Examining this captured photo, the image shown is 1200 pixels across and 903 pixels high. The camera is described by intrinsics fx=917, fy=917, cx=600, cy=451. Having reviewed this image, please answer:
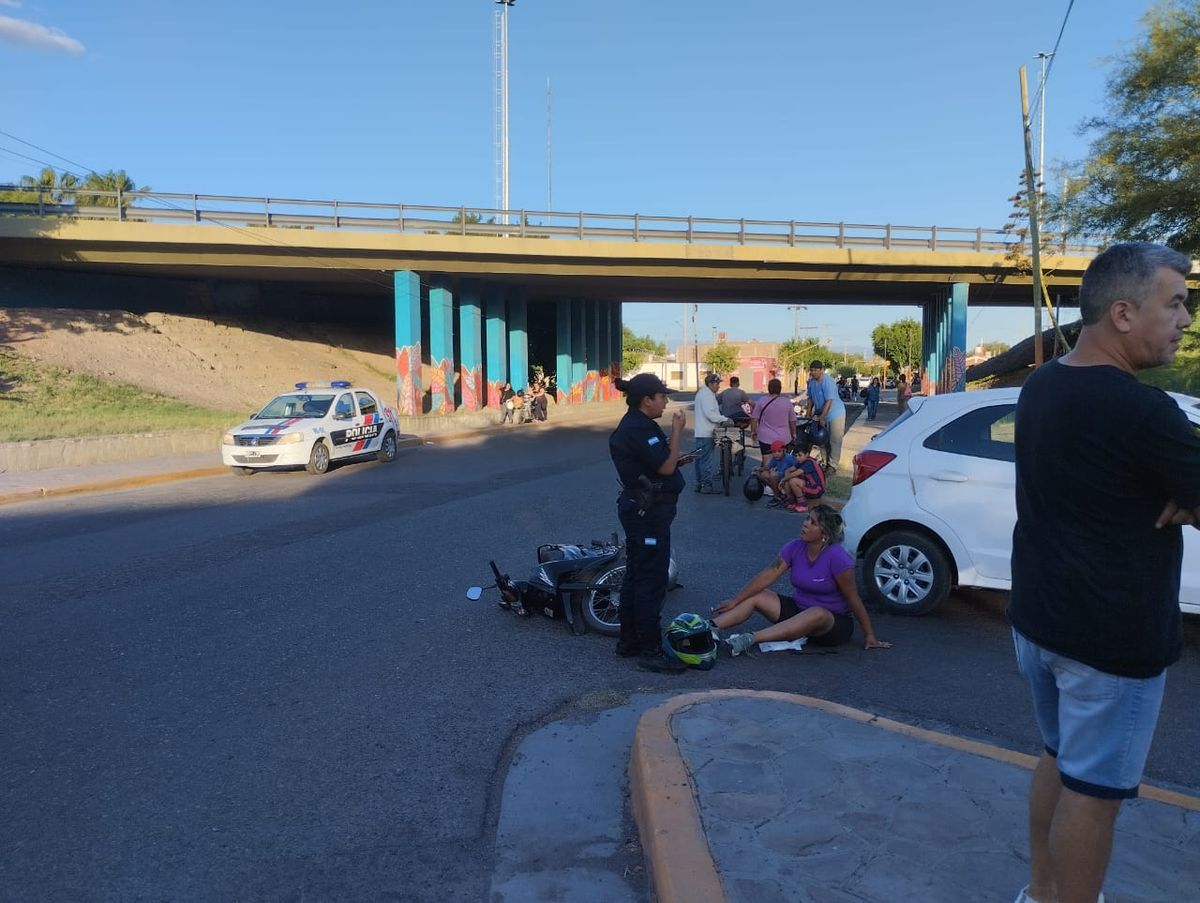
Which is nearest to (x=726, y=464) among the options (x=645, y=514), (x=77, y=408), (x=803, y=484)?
(x=803, y=484)

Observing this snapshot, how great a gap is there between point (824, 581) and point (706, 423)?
25.5ft

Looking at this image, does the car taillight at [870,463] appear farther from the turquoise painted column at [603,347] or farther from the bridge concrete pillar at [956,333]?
the turquoise painted column at [603,347]

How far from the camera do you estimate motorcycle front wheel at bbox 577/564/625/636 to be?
6.38 metres

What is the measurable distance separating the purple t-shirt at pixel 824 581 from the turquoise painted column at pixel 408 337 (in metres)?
28.8

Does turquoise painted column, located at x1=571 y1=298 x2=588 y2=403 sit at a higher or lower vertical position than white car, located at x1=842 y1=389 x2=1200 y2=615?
higher

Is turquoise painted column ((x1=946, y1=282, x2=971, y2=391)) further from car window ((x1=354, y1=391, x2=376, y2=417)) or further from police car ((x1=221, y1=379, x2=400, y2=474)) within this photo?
police car ((x1=221, y1=379, x2=400, y2=474))

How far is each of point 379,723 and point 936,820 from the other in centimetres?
276

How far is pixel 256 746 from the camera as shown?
4465mm

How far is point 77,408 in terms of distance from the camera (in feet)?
79.5

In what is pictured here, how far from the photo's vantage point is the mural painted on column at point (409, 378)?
33656 millimetres

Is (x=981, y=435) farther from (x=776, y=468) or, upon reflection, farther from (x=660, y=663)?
(x=776, y=468)

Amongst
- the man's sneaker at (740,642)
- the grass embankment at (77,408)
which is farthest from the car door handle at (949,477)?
the grass embankment at (77,408)

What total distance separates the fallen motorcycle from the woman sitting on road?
25.0 inches

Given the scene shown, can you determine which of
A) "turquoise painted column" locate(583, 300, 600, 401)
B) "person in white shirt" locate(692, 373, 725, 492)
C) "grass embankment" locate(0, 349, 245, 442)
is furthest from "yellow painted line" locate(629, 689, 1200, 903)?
"turquoise painted column" locate(583, 300, 600, 401)
